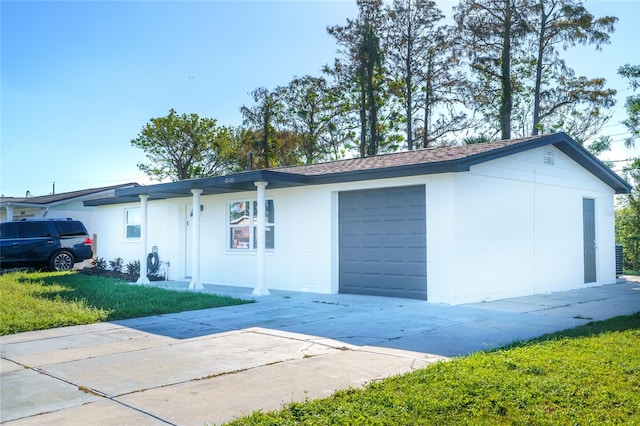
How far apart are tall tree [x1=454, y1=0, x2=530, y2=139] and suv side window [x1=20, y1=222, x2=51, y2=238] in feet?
63.7

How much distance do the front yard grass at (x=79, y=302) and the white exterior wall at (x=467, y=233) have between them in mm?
2373

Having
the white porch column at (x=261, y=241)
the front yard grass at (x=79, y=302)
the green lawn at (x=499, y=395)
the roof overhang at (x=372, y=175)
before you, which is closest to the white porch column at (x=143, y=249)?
the roof overhang at (x=372, y=175)

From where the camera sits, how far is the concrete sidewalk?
461 centimetres

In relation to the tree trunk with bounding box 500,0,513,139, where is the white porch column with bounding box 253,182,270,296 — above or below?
below

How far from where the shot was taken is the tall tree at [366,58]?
2855 cm

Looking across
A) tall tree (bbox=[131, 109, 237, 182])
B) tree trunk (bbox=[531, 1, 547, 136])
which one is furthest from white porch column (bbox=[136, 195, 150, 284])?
tall tree (bbox=[131, 109, 237, 182])

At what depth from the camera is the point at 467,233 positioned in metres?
11.0

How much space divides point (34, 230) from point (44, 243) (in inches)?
20.0

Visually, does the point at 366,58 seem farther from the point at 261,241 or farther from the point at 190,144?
the point at 261,241

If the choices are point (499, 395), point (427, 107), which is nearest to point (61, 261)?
point (499, 395)

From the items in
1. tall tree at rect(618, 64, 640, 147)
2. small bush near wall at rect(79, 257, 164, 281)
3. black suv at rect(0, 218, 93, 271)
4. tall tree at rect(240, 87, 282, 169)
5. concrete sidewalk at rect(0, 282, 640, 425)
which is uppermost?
tall tree at rect(240, 87, 282, 169)

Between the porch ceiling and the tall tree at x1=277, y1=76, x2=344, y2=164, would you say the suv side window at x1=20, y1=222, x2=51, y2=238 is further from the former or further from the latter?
the tall tree at x1=277, y1=76, x2=344, y2=164

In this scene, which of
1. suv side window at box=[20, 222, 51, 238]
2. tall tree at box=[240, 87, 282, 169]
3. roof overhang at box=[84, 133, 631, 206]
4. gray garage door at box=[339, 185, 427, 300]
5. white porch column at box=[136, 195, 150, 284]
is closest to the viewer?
roof overhang at box=[84, 133, 631, 206]

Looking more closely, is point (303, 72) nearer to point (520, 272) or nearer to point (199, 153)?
point (199, 153)
